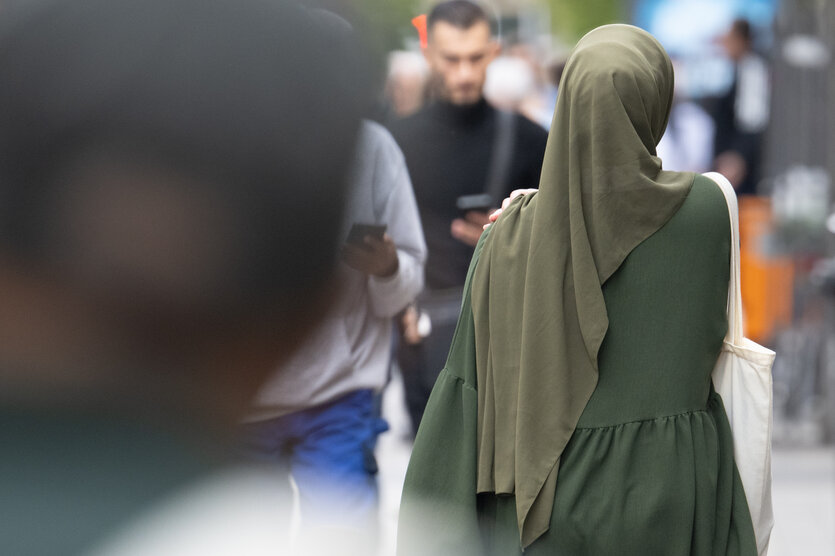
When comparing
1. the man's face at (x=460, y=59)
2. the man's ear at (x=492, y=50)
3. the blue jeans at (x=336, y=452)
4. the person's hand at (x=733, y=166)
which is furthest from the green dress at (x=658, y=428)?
the person's hand at (x=733, y=166)

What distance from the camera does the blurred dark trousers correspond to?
4.14 m

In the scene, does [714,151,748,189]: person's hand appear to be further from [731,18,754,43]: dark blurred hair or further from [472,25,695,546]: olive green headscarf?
[472,25,695,546]: olive green headscarf

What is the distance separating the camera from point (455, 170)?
13.6 ft

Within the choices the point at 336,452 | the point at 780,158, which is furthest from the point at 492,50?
the point at 780,158

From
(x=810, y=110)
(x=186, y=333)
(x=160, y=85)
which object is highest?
(x=810, y=110)

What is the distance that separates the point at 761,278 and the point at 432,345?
11.3ft

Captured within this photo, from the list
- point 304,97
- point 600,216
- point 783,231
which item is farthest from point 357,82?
point 783,231

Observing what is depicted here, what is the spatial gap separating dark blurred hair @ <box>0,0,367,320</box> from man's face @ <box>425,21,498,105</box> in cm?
366

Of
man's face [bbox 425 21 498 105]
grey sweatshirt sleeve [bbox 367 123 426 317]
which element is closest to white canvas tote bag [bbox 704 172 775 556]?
grey sweatshirt sleeve [bbox 367 123 426 317]

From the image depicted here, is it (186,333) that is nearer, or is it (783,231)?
(186,333)

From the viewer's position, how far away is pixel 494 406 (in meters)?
2.23

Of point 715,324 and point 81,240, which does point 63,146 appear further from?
point 715,324

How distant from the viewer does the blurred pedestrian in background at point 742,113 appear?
22.4 ft

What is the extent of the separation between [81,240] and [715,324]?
172cm
